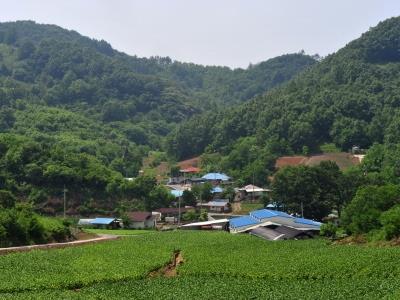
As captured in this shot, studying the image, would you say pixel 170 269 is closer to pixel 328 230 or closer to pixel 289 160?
pixel 328 230

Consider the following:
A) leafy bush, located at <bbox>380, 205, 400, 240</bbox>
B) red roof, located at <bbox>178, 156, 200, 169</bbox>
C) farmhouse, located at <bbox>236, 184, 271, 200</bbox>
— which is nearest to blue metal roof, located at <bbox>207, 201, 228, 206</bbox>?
farmhouse, located at <bbox>236, 184, 271, 200</bbox>

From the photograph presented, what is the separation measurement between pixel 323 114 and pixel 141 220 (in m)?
52.4

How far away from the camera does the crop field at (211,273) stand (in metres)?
30.5

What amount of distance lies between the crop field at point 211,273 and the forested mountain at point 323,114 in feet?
202

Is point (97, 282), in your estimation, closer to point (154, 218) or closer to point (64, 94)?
point (154, 218)

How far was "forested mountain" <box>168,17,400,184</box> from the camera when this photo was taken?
374 feet

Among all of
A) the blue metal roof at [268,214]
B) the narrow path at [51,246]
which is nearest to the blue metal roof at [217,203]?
the blue metal roof at [268,214]

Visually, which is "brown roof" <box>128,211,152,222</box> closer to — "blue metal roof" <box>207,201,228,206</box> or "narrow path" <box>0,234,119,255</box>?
"blue metal roof" <box>207,201,228,206</box>

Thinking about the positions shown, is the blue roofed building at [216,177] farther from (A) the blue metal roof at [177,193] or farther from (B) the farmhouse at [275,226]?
(B) the farmhouse at [275,226]

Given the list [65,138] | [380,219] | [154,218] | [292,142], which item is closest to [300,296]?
[380,219]

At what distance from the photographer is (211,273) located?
3769cm

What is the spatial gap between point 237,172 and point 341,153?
19.5 metres

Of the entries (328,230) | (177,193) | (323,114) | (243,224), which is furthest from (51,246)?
(323,114)

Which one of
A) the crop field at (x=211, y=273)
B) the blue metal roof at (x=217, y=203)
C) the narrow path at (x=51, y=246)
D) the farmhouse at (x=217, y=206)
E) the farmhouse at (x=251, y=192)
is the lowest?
the farmhouse at (x=217, y=206)
